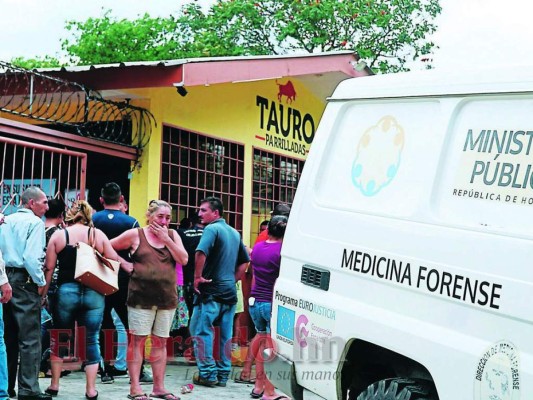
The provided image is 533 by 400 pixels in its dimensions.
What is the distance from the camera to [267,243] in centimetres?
809

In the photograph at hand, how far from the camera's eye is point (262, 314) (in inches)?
320

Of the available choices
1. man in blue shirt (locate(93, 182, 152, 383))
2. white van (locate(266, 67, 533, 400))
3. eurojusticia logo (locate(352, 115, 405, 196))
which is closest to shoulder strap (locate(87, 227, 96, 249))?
man in blue shirt (locate(93, 182, 152, 383))

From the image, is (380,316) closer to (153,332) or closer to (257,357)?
(153,332)

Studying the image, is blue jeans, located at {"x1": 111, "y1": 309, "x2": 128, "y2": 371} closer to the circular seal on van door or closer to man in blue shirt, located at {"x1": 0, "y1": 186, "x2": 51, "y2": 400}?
man in blue shirt, located at {"x1": 0, "y1": 186, "x2": 51, "y2": 400}

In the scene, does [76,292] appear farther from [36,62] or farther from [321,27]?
[36,62]

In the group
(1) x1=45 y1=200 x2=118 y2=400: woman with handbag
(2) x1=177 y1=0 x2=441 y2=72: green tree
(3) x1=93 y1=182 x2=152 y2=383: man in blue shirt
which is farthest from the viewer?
(2) x1=177 y1=0 x2=441 y2=72: green tree

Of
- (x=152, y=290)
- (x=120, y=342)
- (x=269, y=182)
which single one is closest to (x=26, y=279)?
(x=152, y=290)

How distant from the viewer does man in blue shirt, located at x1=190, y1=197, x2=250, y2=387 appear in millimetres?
8508

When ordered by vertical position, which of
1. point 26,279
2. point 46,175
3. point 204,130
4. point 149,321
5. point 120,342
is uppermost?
point 204,130

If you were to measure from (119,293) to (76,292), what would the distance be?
113 centimetres

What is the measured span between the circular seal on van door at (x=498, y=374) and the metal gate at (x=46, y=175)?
5.68 meters

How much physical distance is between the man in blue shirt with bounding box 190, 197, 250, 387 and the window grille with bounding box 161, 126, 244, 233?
2.41 m

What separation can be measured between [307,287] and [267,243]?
345cm

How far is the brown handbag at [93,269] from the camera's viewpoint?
711 centimetres
